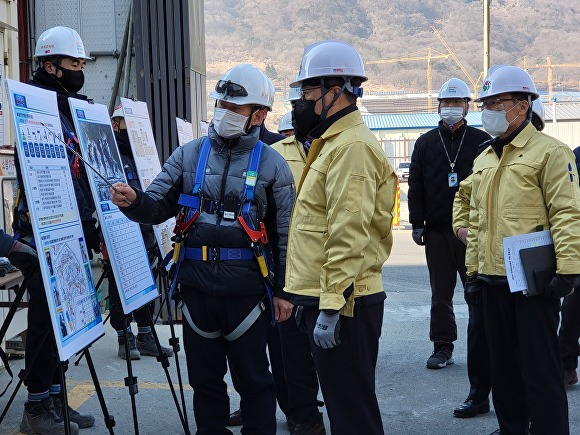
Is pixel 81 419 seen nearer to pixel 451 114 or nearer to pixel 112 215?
pixel 112 215

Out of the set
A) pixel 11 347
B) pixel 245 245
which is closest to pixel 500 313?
pixel 245 245

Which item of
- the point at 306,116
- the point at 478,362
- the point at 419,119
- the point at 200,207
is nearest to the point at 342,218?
the point at 306,116

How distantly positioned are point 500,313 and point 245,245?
4.89 feet

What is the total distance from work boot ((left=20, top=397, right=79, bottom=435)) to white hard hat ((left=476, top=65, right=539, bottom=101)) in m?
3.19

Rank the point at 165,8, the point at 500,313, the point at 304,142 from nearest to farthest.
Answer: the point at 500,313 < the point at 304,142 < the point at 165,8

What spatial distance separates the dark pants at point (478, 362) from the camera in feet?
18.7

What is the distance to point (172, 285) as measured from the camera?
4.46m

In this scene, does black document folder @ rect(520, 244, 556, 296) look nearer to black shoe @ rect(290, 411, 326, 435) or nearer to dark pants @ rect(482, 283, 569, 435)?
dark pants @ rect(482, 283, 569, 435)

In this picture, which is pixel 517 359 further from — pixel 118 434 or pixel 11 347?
pixel 11 347

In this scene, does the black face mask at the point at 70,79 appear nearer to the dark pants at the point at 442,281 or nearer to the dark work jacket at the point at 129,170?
the dark work jacket at the point at 129,170

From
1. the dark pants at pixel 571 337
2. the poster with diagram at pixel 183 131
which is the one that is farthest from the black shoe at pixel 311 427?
the poster with diagram at pixel 183 131

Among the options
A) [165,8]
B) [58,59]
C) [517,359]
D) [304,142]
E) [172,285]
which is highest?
[165,8]

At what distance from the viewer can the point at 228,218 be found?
4.33 meters

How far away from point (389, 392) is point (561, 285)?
2.40m
